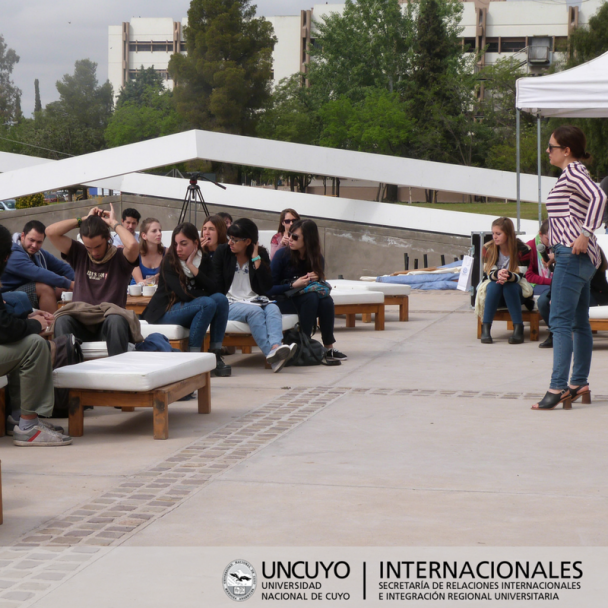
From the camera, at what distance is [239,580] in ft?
9.98

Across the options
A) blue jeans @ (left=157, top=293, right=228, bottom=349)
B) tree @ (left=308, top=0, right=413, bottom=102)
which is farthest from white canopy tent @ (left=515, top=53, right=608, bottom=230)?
tree @ (left=308, top=0, right=413, bottom=102)

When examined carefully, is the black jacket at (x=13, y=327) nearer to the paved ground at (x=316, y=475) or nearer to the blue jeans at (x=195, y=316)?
the paved ground at (x=316, y=475)

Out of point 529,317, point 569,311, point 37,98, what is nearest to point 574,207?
point 569,311

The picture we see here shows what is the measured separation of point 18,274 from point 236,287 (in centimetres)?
193

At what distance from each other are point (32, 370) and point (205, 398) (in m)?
1.26

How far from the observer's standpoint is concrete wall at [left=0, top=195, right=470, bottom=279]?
18.4 m

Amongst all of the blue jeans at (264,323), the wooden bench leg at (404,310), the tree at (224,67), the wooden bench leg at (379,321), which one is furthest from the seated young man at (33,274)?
the tree at (224,67)

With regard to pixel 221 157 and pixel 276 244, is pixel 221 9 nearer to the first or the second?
pixel 221 157

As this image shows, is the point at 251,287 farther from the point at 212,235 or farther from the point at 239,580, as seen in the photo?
the point at 239,580

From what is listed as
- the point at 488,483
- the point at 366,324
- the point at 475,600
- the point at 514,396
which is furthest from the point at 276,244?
the point at 475,600

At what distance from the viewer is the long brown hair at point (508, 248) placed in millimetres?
9844

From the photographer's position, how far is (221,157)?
16969 mm

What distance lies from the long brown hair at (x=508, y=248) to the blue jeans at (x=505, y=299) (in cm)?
22

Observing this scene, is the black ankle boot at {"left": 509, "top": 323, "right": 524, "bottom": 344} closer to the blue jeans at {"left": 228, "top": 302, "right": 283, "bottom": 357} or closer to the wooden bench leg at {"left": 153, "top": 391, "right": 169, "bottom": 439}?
the blue jeans at {"left": 228, "top": 302, "right": 283, "bottom": 357}
